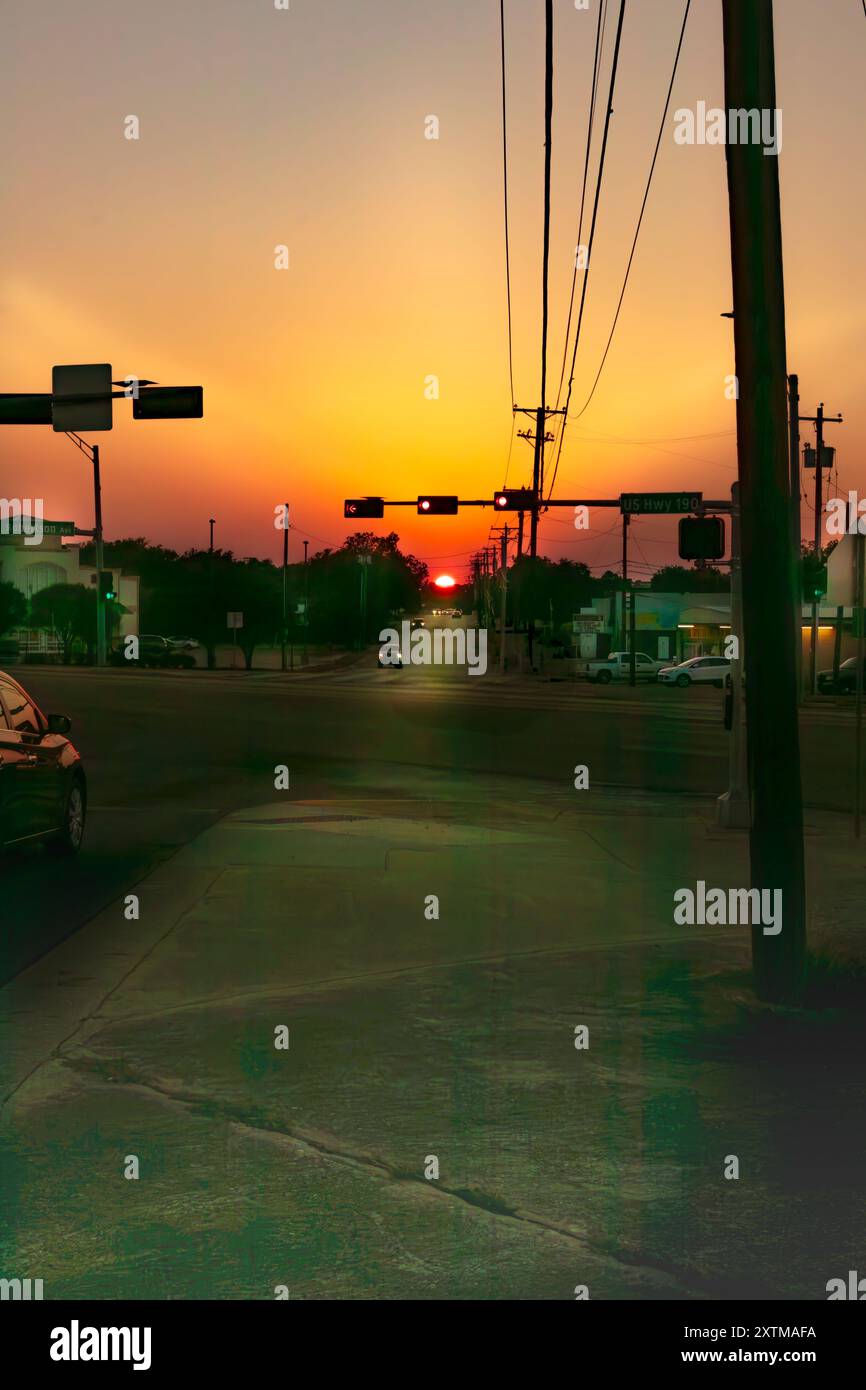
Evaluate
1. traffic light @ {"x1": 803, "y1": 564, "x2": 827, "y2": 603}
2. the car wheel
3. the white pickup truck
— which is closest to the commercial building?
the white pickup truck

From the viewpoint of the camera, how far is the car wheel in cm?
1343

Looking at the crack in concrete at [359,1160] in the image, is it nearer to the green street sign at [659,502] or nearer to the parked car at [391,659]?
the green street sign at [659,502]

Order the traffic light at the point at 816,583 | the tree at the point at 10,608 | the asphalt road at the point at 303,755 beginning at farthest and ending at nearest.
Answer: the tree at the point at 10,608 < the traffic light at the point at 816,583 < the asphalt road at the point at 303,755

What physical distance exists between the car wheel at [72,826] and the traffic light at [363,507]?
33.8 meters

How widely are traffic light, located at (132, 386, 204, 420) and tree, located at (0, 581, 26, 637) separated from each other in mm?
96826

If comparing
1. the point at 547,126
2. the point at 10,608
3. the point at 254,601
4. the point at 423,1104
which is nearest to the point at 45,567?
the point at 10,608

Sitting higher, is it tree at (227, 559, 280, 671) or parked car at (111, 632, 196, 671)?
tree at (227, 559, 280, 671)

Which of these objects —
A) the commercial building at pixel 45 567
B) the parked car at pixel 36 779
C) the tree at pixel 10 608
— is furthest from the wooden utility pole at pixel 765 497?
the commercial building at pixel 45 567

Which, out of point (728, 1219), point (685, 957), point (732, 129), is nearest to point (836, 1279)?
point (728, 1219)

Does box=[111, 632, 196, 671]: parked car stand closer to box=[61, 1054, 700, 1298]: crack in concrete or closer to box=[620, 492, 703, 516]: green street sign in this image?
box=[620, 492, 703, 516]: green street sign

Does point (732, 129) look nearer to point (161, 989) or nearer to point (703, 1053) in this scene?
point (703, 1053)

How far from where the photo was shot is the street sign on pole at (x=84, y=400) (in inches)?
861

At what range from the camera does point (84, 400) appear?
2189 cm

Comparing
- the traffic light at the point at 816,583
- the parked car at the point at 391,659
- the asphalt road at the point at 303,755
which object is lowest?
the asphalt road at the point at 303,755
